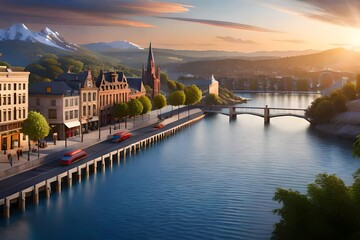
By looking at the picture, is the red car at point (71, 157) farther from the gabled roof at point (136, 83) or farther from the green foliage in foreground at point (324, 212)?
the gabled roof at point (136, 83)

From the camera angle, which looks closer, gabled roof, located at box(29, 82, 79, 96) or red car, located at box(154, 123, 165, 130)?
gabled roof, located at box(29, 82, 79, 96)

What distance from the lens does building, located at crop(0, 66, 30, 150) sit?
69.4m

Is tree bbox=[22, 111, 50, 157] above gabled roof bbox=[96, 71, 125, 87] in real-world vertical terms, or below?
below

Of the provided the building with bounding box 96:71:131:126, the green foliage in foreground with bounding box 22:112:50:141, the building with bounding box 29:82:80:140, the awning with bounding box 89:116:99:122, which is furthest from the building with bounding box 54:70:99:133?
the green foliage in foreground with bounding box 22:112:50:141

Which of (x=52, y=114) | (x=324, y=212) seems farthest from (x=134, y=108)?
(x=324, y=212)

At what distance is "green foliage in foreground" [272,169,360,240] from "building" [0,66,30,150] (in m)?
43.6

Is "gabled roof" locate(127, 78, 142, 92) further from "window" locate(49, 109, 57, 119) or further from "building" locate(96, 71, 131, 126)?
"window" locate(49, 109, 57, 119)

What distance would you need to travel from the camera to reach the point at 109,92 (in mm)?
107438

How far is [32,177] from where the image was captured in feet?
177

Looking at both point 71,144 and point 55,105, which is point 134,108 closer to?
point 55,105

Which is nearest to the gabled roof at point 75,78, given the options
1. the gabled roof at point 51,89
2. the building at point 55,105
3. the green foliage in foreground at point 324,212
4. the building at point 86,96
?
the building at point 86,96

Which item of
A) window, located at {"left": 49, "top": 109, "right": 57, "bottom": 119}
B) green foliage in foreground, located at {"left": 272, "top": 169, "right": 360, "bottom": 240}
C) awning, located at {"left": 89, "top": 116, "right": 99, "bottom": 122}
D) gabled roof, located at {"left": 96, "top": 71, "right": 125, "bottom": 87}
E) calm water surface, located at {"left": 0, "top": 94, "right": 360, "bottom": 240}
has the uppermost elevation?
gabled roof, located at {"left": 96, "top": 71, "right": 125, "bottom": 87}

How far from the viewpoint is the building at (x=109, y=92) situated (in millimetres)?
103500

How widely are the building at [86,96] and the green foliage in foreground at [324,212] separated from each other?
198 feet
